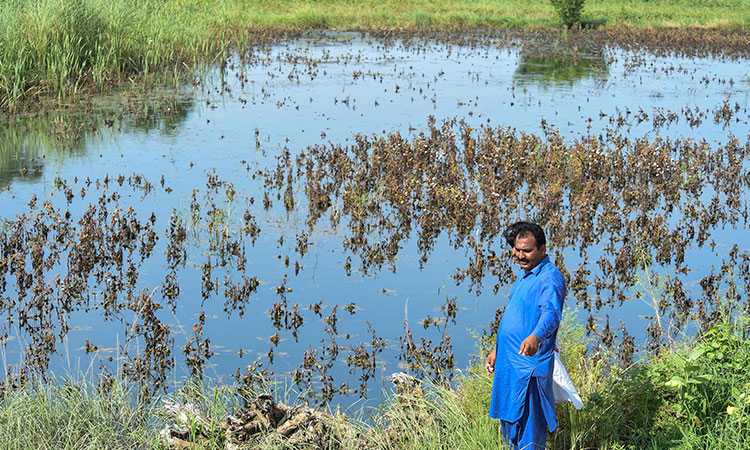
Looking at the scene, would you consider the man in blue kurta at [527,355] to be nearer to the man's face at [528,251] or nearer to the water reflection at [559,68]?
the man's face at [528,251]

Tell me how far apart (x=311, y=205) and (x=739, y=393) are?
6965mm

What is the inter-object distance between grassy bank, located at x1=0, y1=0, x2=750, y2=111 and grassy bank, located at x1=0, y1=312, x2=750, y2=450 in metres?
11.6

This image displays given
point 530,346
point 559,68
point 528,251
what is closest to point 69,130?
point 528,251

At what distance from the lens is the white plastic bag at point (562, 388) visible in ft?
16.4

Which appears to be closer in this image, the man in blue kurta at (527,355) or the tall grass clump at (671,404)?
the man in blue kurta at (527,355)

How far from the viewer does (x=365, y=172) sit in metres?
12.7

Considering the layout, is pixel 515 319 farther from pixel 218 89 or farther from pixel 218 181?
pixel 218 89

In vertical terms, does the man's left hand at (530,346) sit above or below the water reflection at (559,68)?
above

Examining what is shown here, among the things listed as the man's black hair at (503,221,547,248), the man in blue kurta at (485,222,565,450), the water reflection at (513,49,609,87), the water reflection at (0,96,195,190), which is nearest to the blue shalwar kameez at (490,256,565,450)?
the man in blue kurta at (485,222,565,450)

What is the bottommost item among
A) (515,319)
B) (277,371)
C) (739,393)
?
(277,371)

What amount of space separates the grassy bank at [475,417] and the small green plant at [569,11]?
32.3m

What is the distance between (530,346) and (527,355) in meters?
0.09

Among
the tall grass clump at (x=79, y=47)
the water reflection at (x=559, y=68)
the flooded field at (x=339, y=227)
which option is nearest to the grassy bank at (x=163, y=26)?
the tall grass clump at (x=79, y=47)

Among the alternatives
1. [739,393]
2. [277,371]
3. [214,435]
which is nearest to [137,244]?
[277,371]
